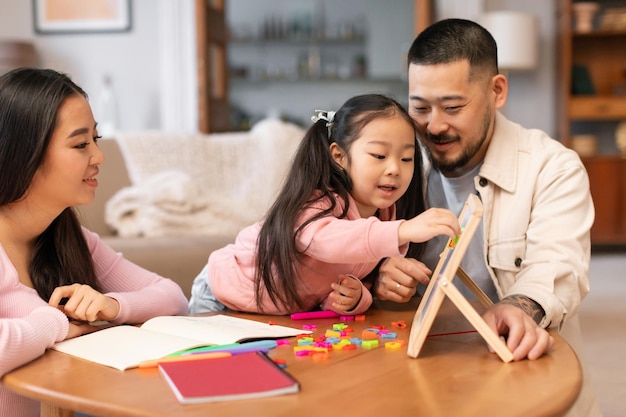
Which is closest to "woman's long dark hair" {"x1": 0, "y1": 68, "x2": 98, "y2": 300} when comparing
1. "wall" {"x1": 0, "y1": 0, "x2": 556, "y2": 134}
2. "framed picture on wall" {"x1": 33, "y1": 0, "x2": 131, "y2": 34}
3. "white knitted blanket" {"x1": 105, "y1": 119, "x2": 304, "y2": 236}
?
"white knitted blanket" {"x1": 105, "y1": 119, "x2": 304, "y2": 236}

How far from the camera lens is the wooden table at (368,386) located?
924mm

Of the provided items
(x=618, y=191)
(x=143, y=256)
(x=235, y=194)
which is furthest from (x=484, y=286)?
(x=618, y=191)

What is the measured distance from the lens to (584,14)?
18.4 feet

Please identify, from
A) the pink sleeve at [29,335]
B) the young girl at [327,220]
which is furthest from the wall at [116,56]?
the pink sleeve at [29,335]

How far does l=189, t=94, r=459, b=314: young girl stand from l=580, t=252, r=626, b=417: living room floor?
56.3 inches

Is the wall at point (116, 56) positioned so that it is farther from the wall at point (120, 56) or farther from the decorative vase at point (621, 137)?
the decorative vase at point (621, 137)

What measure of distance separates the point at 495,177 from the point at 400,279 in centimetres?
40

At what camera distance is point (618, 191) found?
5.62 metres

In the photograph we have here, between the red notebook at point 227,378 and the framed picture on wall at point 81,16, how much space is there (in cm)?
557

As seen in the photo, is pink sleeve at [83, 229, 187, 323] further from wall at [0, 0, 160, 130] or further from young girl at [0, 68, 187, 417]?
wall at [0, 0, 160, 130]

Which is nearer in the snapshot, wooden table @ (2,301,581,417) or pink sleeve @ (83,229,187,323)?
wooden table @ (2,301,581,417)

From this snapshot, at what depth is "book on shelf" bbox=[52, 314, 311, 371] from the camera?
1.17m

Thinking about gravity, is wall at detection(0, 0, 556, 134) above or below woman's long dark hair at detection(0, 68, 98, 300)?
above

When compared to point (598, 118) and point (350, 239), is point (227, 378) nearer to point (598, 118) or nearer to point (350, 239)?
point (350, 239)
